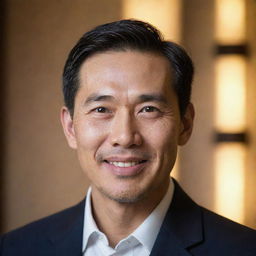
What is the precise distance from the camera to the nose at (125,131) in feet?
4.60

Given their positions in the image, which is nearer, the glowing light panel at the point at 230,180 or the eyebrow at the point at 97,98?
the eyebrow at the point at 97,98

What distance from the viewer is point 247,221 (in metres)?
2.61

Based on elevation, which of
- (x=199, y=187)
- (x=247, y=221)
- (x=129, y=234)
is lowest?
(x=247, y=221)

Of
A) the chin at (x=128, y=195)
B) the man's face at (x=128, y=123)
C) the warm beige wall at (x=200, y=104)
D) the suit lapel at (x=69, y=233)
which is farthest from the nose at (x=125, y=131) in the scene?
the warm beige wall at (x=200, y=104)

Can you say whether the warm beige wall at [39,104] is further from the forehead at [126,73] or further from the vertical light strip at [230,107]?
the forehead at [126,73]

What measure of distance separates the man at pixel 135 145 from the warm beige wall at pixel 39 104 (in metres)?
1.05

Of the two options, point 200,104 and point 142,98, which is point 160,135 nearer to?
point 142,98

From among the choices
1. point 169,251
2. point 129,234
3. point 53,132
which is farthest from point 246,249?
point 53,132

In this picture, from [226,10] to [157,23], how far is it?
351 millimetres

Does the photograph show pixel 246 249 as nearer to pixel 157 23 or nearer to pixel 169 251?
pixel 169 251

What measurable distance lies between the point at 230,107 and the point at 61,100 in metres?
0.85

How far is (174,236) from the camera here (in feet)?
4.84

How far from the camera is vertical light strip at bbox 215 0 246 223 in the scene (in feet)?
8.50

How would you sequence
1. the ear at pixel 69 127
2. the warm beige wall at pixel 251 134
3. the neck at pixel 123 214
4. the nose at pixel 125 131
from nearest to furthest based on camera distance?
the nose at pixel 125 131, the neck at pixel 123 214, the ear at pixel 69 127, the warm beige wall at pixel 251 134
